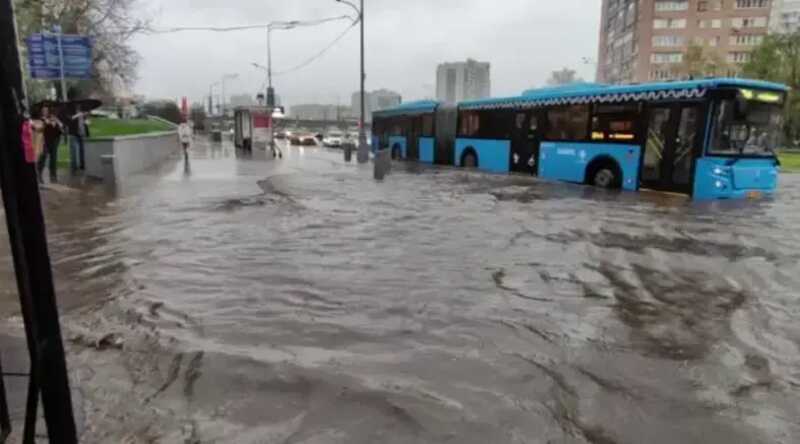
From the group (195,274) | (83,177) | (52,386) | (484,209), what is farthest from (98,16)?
(52,386)

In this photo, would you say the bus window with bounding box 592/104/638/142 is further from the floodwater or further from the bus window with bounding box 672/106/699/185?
the floodwater

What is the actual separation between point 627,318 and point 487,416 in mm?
2628

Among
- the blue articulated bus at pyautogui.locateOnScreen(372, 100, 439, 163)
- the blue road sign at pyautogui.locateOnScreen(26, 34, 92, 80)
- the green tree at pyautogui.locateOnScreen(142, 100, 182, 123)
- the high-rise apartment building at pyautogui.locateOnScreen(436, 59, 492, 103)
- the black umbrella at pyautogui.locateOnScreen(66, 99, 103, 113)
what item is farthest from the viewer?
the green tree at pyautogui.locateOnScreen(142, 100, 182, 123)

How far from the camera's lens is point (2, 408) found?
303 cm

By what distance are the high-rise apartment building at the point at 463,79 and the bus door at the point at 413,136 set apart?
37.8m

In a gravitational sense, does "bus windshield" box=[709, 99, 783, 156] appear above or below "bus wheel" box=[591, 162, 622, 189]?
above

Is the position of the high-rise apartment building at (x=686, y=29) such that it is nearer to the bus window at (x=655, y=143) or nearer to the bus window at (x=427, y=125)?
the bus window at (x=427, y=125)

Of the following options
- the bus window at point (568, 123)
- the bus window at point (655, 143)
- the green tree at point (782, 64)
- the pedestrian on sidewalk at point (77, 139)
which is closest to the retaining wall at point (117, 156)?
the pedestrian on sidewalk at point (77, 139)

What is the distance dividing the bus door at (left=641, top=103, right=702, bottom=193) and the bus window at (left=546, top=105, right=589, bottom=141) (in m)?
2.55

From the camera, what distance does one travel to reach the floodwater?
3832 millimetres

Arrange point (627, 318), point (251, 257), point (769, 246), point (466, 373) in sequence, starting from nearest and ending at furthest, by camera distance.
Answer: point (466, 373), point (627, 318), point (251, 257), point (769, 246)

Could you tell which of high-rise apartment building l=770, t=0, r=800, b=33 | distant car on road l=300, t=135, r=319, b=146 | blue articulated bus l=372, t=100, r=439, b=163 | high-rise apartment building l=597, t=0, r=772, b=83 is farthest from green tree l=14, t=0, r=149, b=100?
high-rise apartment building l=770, t=0, r=800, b=33

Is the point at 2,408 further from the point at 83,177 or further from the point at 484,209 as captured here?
the point at 83,177

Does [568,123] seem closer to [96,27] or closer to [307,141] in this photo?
[96,27]
